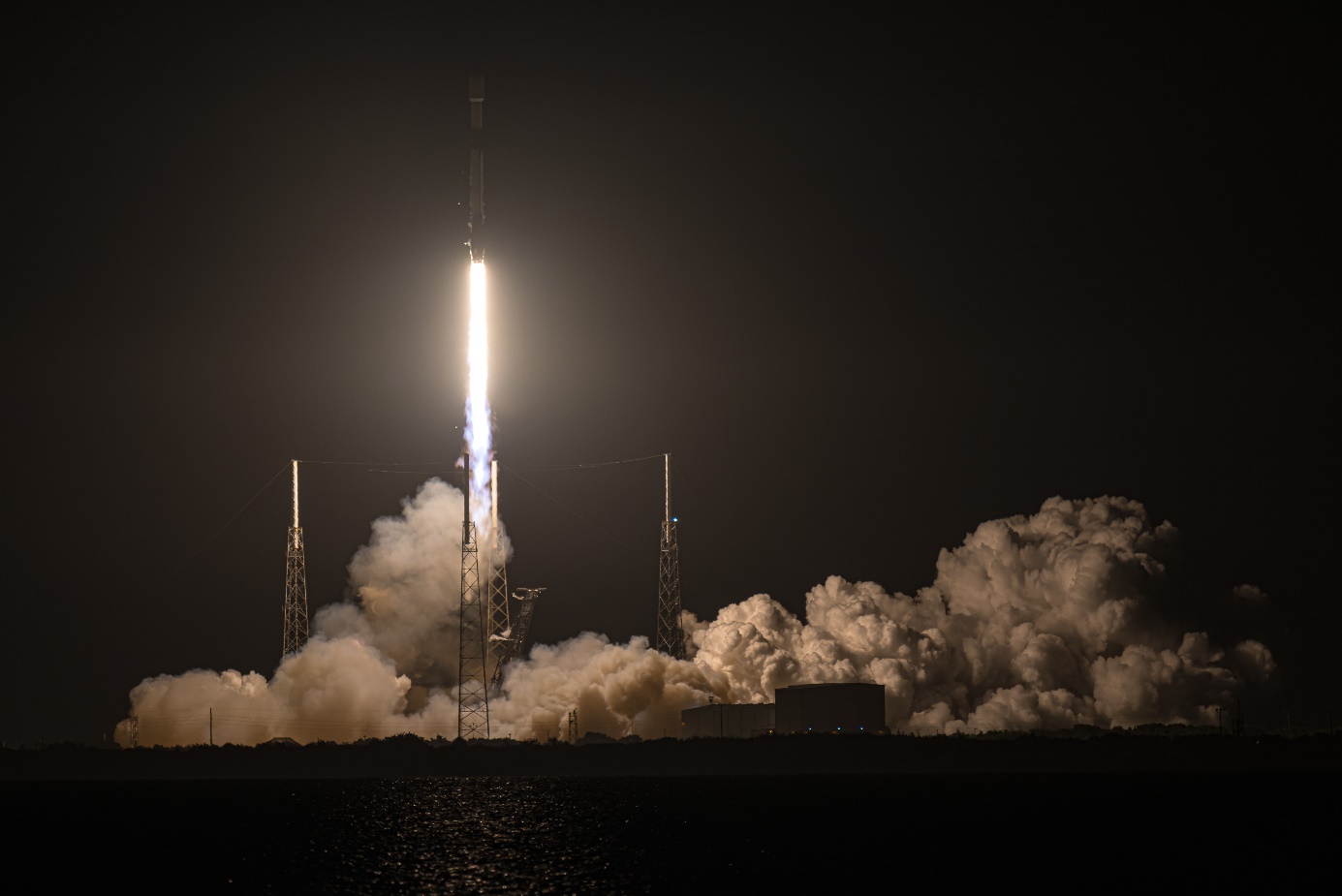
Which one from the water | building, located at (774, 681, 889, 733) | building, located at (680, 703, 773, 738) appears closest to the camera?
the water

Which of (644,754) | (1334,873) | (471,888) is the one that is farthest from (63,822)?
(1334,873)

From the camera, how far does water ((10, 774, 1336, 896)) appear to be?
287 ft

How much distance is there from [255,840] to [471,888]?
3229 cm

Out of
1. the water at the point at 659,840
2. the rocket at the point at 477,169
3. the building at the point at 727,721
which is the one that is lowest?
the water at the point at 659,840

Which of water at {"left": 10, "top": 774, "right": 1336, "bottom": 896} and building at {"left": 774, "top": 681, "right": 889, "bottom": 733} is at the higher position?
building at {"left": 774, "top": 681, "right": 889, "bottom": 733}

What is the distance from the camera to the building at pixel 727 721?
159m

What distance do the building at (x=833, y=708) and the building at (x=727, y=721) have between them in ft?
15.9

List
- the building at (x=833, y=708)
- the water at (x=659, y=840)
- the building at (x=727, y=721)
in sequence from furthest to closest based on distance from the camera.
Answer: the building at (x=727, y=721), the building at (x=833, y=708), the water at (x=659, y=840)

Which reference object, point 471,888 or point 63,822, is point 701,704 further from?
point 471,888

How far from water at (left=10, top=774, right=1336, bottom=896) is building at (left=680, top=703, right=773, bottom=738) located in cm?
567

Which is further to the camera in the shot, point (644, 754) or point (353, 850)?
point (644, 754)

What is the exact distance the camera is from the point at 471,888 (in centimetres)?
8412

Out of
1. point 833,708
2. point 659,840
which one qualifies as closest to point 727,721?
point 833,708

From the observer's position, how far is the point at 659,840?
107 meters
